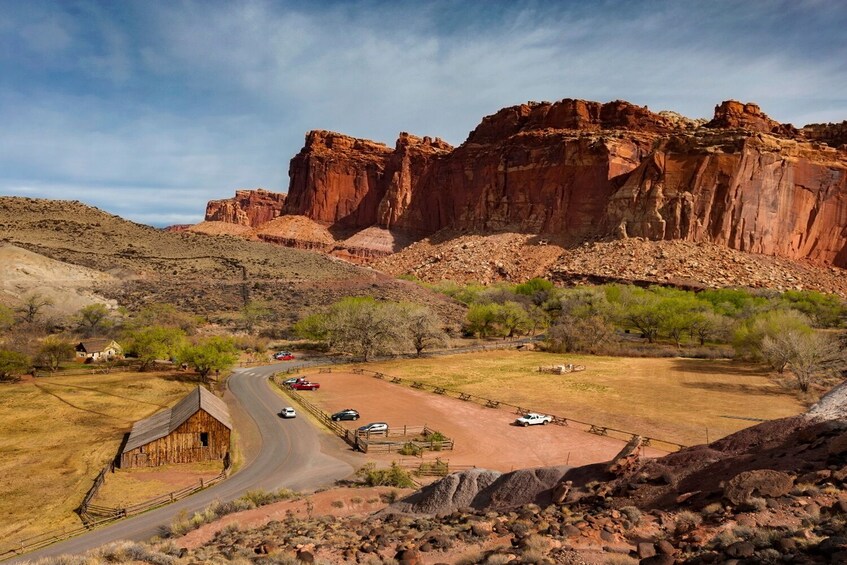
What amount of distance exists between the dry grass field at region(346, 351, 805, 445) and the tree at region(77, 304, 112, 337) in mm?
28561

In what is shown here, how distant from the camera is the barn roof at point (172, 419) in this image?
2386 cm

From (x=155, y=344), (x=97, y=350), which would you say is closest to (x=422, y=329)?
(x=155, y=344)

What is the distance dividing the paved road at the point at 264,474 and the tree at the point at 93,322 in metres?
26.6

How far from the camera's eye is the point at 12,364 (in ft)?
118

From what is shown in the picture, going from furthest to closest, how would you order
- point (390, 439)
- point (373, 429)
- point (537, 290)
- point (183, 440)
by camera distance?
point (537, 290) < point (373, 429) < point (390, 439) < point (183, 440)

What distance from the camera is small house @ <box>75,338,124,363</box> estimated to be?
149 feet

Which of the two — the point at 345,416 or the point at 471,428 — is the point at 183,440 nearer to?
the point at 345,416

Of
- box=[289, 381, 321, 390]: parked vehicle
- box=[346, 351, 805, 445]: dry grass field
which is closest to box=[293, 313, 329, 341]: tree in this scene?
box=[346, 351, 805, 445]: dry grass field

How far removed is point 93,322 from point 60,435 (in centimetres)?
3015

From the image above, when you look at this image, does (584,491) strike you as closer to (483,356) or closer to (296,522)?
(296,522)

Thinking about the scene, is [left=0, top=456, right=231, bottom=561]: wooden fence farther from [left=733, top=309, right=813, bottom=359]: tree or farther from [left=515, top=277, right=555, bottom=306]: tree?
[left=515, top=277, right=555, bottom=306]: tree

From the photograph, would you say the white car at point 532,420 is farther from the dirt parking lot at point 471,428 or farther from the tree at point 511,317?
the tree at point 511,317

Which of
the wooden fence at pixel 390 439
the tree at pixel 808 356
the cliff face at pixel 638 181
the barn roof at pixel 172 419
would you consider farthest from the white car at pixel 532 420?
the cliff face at pixel 638 181

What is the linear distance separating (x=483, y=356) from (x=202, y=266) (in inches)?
A: 1921
